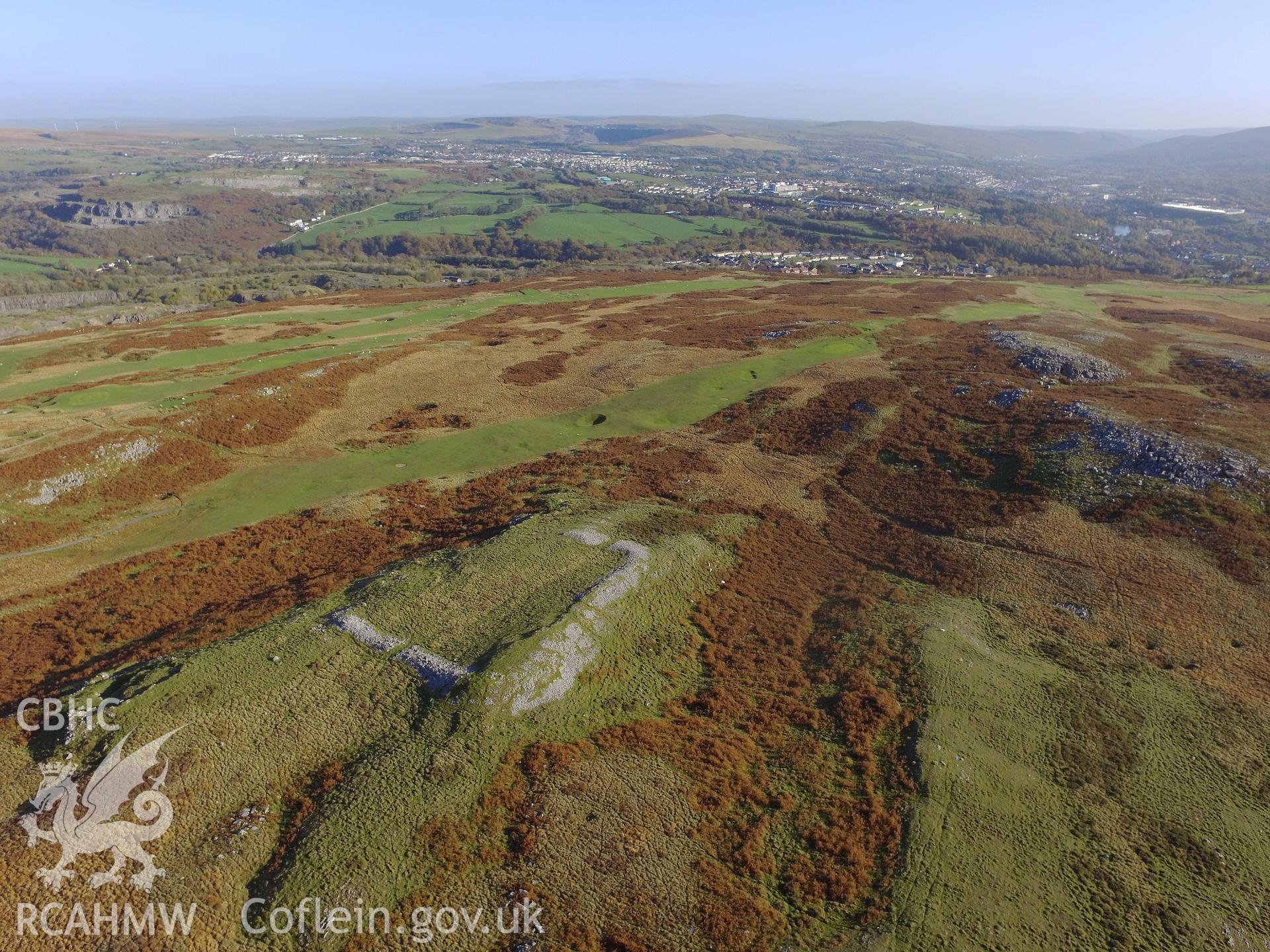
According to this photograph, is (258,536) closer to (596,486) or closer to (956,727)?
(596,486)

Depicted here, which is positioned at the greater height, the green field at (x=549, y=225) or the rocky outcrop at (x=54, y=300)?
the green field at (x=549, y=225)

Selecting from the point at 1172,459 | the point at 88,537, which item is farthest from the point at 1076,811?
the point at 88,537

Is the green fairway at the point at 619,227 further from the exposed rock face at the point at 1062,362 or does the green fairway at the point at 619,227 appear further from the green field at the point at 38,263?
the exposed rock face at the point at 1062,362

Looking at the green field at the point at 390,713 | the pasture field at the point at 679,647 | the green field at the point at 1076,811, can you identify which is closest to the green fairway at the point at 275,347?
the pasture field at the point at 679,647

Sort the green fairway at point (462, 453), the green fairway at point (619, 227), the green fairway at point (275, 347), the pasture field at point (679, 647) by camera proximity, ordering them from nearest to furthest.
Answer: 1. the pasture field at point (679, 647)
2. the green fairway at point (462, 453)
3. the green fairway at point (275, 347)
4. the green fairway at point (619, 227)

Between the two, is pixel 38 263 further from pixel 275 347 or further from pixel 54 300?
pixel 275 347

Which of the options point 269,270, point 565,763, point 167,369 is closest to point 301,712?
point 565,763

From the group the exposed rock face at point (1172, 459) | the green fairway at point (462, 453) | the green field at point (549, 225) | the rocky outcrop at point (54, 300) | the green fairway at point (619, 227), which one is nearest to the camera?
the exposed rock face at point (1172, 459)
